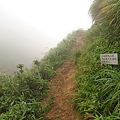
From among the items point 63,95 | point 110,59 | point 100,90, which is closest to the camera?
point 100,90

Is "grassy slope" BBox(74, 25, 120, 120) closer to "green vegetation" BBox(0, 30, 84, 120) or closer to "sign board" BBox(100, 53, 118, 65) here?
"sign board" BBox(100, 53, 118, 65)

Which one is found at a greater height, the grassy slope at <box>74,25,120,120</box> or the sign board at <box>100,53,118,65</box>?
the sign board at <box>100,53,118,65</box>

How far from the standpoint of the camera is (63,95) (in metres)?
4.83

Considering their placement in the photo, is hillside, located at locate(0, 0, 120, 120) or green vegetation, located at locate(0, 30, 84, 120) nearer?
hillside, located at locate(0, 0, 120, 120)

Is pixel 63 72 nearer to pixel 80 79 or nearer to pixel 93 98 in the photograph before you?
pixel 80 79

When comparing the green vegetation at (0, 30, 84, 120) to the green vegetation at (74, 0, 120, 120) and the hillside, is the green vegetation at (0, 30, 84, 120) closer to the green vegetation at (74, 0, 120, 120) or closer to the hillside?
the hillside

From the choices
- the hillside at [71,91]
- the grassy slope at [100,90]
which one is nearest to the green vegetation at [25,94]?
the hillside at [71,91]

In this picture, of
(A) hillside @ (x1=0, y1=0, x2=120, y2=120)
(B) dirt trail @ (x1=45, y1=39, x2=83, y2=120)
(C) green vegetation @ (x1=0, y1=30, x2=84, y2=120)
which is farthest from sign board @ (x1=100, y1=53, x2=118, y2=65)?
(C) green vegetation @ (x1=0, y1=30, x2=84, y2=120)

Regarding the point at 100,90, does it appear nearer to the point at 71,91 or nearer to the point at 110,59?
the point at 110,59

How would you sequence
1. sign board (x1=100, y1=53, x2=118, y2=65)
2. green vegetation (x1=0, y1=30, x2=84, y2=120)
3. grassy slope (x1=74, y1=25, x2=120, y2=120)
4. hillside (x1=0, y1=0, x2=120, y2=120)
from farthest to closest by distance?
sign board (x1=100, y1=53, x2=118, y2=65) → green vegetation (x1=0, y1=30, x2=84, y2=120) → hillside (x1=0, y1=0, x2=120, y2=120) → grassy slope (x1=74, y1=25, x2=120, y2=120)

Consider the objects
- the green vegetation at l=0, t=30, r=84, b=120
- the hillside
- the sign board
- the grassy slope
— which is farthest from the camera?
the sign board

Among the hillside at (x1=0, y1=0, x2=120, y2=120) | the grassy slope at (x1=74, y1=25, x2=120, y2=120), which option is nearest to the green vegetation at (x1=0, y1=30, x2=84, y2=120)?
the hillside at (x1=0, y1=0, x2=120, y2=120)

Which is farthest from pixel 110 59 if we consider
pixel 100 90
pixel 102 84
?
pixel 100 90

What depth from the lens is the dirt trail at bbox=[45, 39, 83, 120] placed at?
402 centimetres
